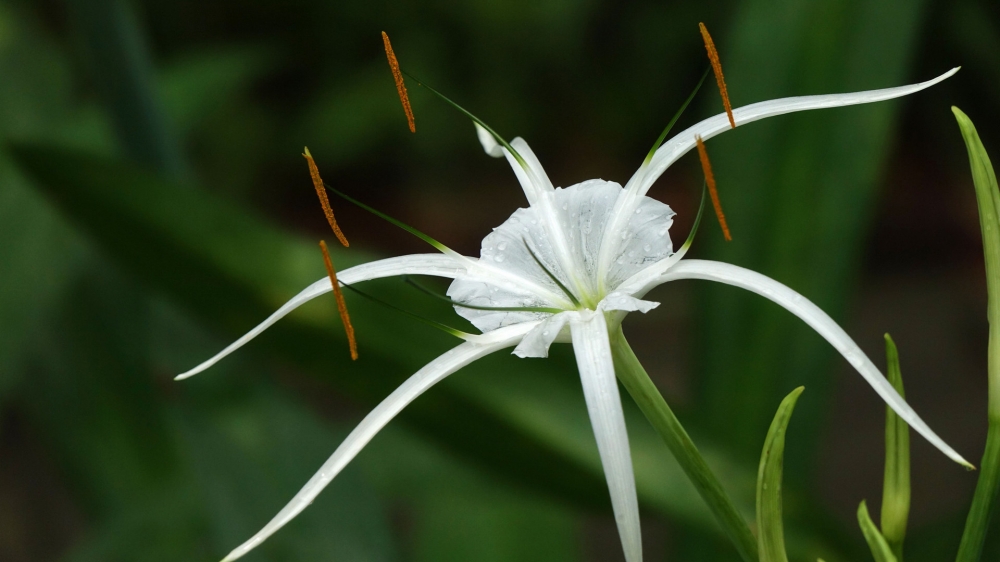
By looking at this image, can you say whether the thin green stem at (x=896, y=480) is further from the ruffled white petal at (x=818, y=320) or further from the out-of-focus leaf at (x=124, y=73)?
the out-of-focus leaf at (x=124, y=73)

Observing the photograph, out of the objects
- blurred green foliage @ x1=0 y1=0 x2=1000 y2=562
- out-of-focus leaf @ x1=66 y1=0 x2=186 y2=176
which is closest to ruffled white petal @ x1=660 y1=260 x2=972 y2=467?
blurred green foliage @ x1=0 y1=0 x2=1000 y2=562

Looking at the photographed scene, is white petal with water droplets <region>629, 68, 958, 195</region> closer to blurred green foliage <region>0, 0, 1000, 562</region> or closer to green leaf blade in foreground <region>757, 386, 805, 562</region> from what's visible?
green leaf blade in foreground <region>757, 386, 805, 562</region>

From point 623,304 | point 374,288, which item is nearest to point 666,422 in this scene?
point 623,304

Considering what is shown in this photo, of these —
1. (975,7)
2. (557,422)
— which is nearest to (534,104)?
(975,7)

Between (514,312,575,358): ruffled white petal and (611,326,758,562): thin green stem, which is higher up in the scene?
(514,312,575,358): ruffled white petal

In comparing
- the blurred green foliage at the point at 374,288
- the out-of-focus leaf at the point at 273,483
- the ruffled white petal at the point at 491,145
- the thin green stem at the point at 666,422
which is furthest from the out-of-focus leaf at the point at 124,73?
the thin green stem at the point at 666,422

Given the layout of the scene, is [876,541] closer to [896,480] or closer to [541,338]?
[896,480]

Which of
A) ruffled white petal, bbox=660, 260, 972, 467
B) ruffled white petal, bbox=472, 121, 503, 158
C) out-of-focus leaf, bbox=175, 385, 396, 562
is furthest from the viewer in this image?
out-of-focus leaf, bbox=175, 385, 396, 562
